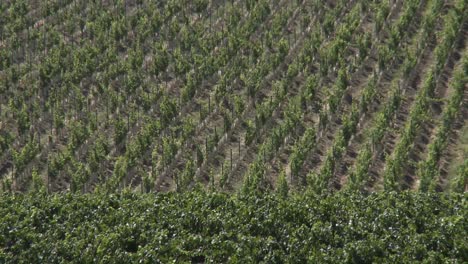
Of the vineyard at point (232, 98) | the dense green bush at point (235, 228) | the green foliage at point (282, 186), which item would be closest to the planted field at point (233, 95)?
the vineyard at point (232, 98)

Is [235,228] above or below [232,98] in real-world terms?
above

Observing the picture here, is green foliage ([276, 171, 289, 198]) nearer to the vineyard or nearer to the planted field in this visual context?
the vineyard

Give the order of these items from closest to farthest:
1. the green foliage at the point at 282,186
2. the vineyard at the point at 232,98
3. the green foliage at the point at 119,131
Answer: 1. the green foliage at the point at 282,186
2. the vineyard at the point at 232,98
3. the green foliage at the point at 119,131

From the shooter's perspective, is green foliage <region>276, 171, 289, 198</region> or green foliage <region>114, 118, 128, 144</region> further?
green foliage <region>114, 118, 128, 144</region>

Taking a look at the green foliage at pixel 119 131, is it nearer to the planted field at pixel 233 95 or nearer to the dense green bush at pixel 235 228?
the planted field at pixel 233 95

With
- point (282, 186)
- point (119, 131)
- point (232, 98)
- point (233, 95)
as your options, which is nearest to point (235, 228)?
point (282, 186)

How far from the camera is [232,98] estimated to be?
31.1 m

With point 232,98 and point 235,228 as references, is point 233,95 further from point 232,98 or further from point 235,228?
point 235,228

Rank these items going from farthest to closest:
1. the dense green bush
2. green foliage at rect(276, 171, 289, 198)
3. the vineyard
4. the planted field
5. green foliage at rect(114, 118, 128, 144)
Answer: green foliage at rect(114, 118, 128, 144)
the planted field
the vineyard
green foliage at rect(276, 171, 289, 198)
the dense green bush

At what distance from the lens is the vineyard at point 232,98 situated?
27.1 m

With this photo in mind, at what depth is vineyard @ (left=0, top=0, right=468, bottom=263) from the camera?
27141 mm

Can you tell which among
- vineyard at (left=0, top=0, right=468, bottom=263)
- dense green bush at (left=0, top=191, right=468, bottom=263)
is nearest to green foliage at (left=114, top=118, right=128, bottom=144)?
vineyard at (left=0, top=0, right=468, bottom=263)

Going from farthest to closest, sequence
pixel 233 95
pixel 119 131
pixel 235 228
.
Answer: pixel 233 95
pixel 119 131
pixel 235 228

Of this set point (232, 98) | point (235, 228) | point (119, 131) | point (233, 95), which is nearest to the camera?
point (235, 228)
